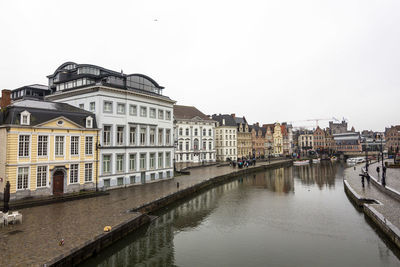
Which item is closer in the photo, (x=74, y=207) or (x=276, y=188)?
(x=74, y=207)

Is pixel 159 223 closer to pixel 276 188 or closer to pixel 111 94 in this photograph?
pixel 111 94

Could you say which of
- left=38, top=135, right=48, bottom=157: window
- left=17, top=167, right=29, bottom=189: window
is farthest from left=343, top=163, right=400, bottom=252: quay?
left=17, top=167, right=29, bottom=189: window

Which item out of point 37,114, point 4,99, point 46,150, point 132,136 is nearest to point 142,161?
point 132,136

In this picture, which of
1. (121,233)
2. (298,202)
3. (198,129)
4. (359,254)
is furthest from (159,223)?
(198,129)

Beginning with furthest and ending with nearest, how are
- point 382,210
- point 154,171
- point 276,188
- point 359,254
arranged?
point 276,188, point 154,171, point 382,210, point 359,254

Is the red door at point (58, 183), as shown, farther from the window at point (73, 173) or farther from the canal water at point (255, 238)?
the canal water at point (255, 238)

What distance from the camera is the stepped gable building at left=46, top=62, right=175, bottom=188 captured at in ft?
102

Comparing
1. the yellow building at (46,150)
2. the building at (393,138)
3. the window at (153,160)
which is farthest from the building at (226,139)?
the building at (393,138)

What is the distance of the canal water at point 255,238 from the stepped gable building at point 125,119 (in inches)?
375

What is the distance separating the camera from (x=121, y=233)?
1731 cm

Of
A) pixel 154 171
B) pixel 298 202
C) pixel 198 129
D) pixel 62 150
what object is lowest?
pixel 298 202

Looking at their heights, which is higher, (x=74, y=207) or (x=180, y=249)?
(x=74, y=207)

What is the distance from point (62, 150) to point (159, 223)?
43.3 feet

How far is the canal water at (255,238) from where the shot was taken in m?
15.1
